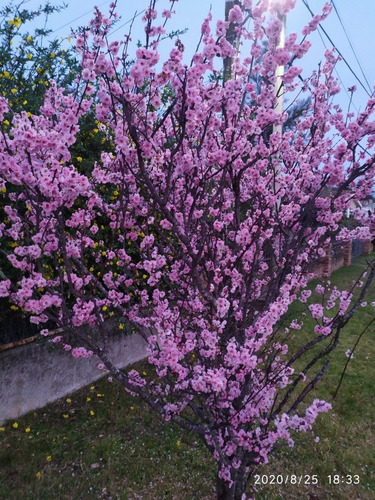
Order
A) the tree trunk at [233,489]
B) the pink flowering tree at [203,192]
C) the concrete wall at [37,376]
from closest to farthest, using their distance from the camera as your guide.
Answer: the pink flowering tree at [203,192]
the tree trunk at [233,489]
the concrete wall at [37,376]

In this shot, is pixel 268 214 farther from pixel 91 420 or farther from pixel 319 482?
pixel 91 420

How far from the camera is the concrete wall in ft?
13.2

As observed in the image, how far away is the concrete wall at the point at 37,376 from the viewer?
4.02 m

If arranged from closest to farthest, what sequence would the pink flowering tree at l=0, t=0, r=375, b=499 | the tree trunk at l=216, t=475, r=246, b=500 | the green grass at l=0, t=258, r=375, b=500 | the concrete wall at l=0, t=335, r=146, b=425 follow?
1. the pink flowering tree at l=0, t=0, r=375, b=499
2. the tree trunk at l=216, t=475, r=246, b=500
3. the green grass at l=0, t=258, r=375, b=500
4. the concrete wall at l=0, t=335, r=146, b=425

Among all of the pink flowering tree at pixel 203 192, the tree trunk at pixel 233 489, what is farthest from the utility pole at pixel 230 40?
the tree trunk at pixel 233 489

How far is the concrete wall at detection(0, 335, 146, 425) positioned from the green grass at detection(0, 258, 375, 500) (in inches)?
5.2

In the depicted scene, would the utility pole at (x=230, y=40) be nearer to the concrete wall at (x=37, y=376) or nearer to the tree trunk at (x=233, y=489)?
the tree trunk at (x=233, y=489)

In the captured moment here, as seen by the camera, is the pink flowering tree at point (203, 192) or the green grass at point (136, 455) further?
the green grass at point (136, 455)

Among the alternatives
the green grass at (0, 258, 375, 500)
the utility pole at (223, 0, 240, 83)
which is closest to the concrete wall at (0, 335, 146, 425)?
the green grass at (0, 258, 375, 500)

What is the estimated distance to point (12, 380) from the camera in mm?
4055

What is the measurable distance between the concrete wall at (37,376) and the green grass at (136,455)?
0.44 ft

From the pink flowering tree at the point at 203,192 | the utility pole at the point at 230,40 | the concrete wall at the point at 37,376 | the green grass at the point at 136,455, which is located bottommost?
the green grass at the point at 136,455

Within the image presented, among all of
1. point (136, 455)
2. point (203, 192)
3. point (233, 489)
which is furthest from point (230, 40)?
point (136, 455)

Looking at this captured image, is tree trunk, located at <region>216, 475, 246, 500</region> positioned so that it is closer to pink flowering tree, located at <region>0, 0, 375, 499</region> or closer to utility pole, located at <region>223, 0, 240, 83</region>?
pink flowering tree, located at <region>0, 0, 375, 499</region>
